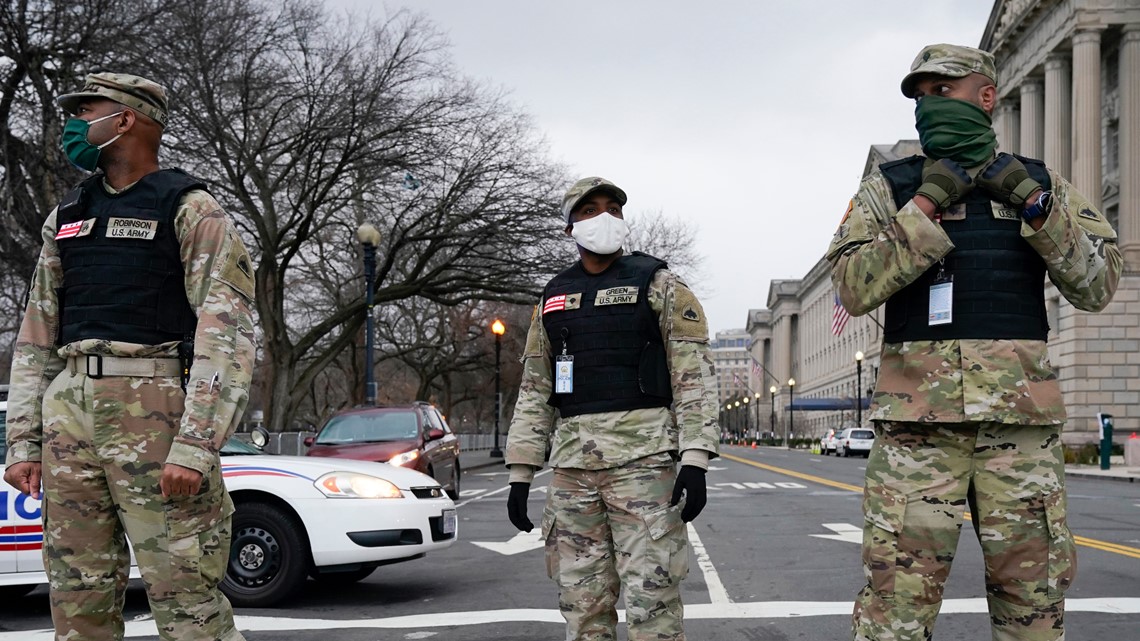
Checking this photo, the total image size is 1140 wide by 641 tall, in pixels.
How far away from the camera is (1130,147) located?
4594cm

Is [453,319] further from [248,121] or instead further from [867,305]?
[867,305]

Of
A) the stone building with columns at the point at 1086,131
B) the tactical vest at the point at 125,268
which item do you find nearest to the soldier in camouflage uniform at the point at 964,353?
the tactical vest at the point at 125,268

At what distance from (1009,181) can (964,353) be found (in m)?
0.58

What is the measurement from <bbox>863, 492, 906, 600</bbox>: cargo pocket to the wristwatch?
3.35 ft

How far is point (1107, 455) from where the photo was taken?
32.2 m

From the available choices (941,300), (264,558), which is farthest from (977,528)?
(264,558)

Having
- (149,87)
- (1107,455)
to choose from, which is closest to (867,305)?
(149,87)

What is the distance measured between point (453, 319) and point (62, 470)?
47.2 meters

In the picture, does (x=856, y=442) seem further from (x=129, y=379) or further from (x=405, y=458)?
(x=129, y=379)

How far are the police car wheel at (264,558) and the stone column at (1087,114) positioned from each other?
4639 centimetres

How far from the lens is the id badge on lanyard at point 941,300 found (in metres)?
3.68

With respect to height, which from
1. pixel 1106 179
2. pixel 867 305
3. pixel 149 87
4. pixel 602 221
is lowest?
pixel 867 305

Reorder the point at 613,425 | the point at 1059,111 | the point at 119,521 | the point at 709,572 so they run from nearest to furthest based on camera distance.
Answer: the point at 119,521, the point at 613,425, the point at 709,572, the point at 1059,111

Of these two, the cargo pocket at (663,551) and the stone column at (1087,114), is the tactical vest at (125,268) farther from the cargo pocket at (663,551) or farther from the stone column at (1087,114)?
the stone column at (1087,114)
